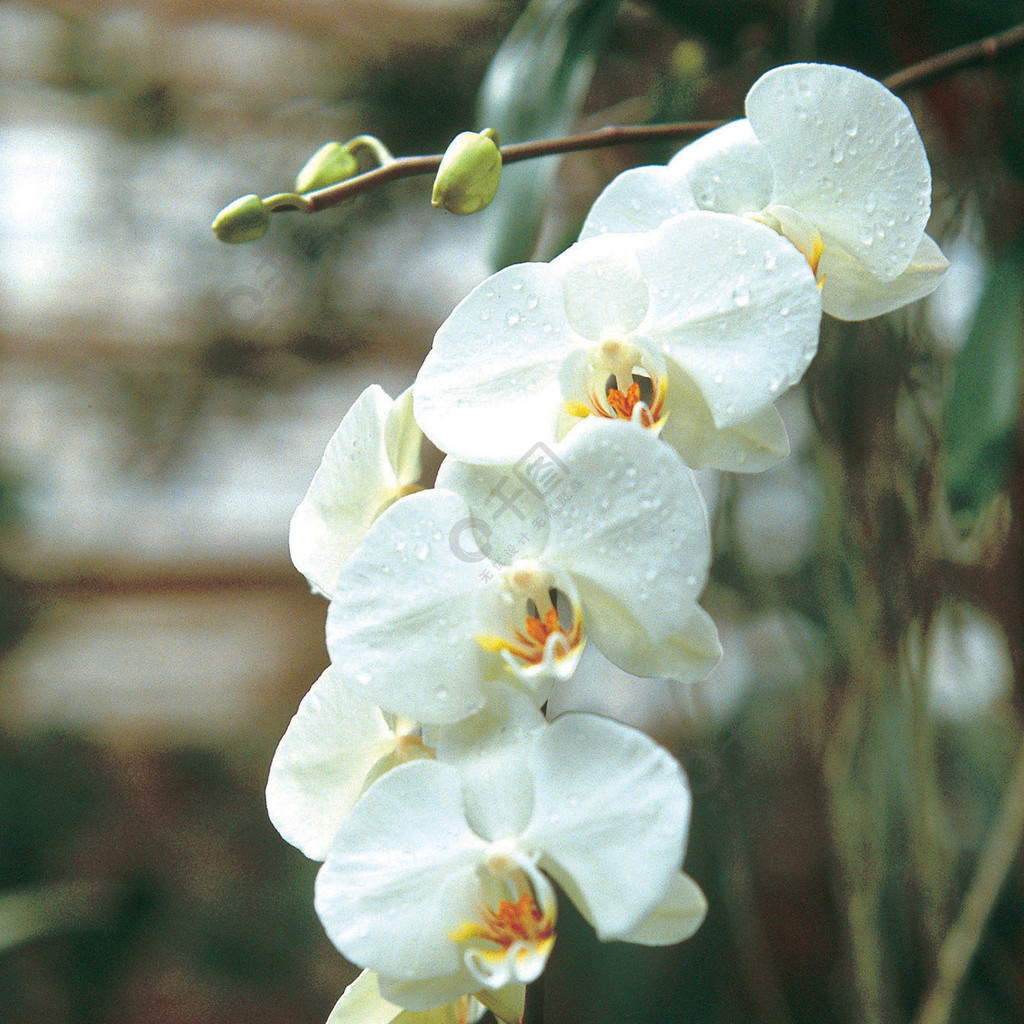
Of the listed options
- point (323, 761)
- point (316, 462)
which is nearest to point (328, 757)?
point (323, 761)

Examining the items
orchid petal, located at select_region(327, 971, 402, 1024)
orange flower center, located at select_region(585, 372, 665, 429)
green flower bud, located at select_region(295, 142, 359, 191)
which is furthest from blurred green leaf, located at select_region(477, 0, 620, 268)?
orchid petal, located at select_region(327, 971, 402, 1024)

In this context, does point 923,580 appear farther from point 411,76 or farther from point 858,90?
point 411,76

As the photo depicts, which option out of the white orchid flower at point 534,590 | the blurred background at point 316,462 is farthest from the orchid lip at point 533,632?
the blurred background at point 316,462

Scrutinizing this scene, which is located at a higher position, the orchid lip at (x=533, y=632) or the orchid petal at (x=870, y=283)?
the orchid petal at (x=870, y=283)

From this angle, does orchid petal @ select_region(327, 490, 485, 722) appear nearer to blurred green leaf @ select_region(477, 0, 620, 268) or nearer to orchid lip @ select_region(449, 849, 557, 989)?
orchid lip @ select_region(449, 849, 557, 989)

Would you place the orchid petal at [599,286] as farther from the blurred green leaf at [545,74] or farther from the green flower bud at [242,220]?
the blurred green leaf at [545,74]

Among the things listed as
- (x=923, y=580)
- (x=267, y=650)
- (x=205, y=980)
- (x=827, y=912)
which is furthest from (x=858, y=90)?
(x=267, y=650)

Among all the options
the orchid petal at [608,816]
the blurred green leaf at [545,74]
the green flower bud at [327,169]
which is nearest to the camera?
the orchid petal at [608,816]
